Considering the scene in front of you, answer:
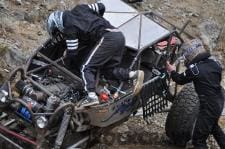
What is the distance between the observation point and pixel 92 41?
25.0 ft

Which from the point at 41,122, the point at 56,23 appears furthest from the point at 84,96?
the point at 56,23

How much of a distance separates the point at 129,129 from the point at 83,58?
1.62 metres

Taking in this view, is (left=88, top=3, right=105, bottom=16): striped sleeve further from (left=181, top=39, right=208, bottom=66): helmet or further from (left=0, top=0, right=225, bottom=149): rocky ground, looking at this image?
(left=0, top=0, right=225, bottom=149): rocky ground

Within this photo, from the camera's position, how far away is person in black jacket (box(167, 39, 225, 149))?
786 cm

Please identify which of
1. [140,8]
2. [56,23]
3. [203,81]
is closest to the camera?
[56,23]

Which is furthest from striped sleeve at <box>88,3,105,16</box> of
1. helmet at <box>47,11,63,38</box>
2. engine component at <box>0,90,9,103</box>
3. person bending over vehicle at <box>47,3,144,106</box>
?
engine component at <box>0,90,9,103</box>

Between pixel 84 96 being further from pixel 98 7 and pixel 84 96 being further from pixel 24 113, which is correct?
pixel 98 7

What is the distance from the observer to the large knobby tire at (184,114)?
8.38 m

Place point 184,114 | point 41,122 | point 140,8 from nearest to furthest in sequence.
→ point 41,122 < point 184,114 < point 140,8

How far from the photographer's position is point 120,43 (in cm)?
747

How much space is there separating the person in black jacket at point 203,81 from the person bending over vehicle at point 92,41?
0.79m

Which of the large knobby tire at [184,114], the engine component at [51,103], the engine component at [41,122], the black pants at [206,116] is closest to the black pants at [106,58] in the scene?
the engine component at [51,103]

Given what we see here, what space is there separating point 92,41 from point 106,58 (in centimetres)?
33

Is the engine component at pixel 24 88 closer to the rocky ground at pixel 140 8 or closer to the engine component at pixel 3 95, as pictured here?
the engine component at pixel 3 95
